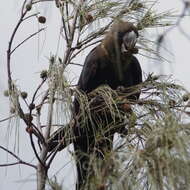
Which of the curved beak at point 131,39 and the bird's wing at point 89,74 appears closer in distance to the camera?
the curved beak at point 131,39

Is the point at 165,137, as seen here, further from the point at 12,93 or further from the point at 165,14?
the point at 165,14

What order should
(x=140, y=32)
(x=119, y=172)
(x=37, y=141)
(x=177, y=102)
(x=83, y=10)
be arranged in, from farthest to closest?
(x=140, y=32) < (x=83, y=10) < (x=37, y=141) < (x=177, y=102) < (x=119, y=172)

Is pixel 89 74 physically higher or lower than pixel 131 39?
lower

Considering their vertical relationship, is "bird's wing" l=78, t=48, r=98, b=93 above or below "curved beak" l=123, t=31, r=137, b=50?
below

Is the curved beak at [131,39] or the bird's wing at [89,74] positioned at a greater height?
the curved beak at [131,39]

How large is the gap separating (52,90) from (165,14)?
0.53 m

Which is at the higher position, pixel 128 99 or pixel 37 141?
pixel 128 99

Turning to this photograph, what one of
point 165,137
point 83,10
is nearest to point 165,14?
point 83,10

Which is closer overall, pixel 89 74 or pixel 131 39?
pixel 131 39

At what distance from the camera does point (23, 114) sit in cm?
155

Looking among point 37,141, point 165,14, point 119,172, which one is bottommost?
point 37,141

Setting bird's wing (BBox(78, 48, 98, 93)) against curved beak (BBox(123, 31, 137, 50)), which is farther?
bird's wing (BBox(78, 48, 98, 93))

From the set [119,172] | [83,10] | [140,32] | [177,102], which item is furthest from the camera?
[140,32]

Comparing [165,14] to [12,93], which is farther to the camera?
[165,14]
